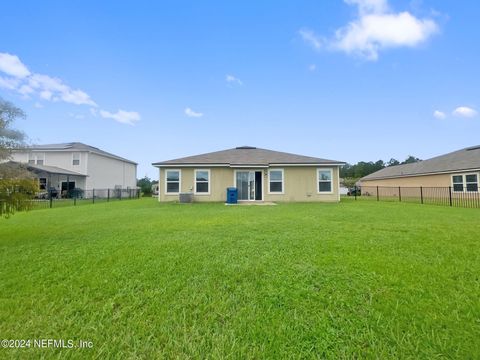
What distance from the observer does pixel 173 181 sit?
17156 mm

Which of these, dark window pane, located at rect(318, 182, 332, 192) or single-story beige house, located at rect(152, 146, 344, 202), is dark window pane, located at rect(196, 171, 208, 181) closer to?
single-story beige house, located at rect(152, 146, 344, 202)

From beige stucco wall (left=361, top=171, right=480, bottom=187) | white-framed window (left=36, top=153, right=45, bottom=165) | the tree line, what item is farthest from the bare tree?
the tree line

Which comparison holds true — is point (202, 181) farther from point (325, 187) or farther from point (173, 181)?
point (325, 187)

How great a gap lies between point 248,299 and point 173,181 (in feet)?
49.6

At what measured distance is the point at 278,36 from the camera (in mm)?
14250

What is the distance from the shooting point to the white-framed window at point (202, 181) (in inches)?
671

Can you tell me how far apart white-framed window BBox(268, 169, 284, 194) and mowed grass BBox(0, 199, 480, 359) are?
11916 millimetres

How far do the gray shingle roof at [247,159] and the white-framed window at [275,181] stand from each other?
2.19 ft

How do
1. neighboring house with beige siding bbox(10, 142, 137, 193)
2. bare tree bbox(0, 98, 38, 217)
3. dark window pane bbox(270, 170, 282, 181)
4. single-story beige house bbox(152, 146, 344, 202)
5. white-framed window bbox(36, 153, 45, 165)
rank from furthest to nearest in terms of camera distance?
white-framed window bbox(36, 153, 45, 165) → neighboring house with beige siding bbox(10, 142, 137, 193) → dark window pane bbox(270, 170, 282, 181) → single-story beige house bbox(152, 146, 344, 202) → bare tree bbox(0, 98, 38, 217)

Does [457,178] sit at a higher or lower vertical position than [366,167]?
lower

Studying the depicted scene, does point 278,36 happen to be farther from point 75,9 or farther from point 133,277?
point 133,277

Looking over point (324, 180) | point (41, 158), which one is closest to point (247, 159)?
point (324, 180)

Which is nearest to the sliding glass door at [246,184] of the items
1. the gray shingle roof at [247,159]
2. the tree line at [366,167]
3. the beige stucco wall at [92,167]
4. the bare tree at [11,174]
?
the gray shingle roof at [247,159]

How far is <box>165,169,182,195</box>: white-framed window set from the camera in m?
17.1
